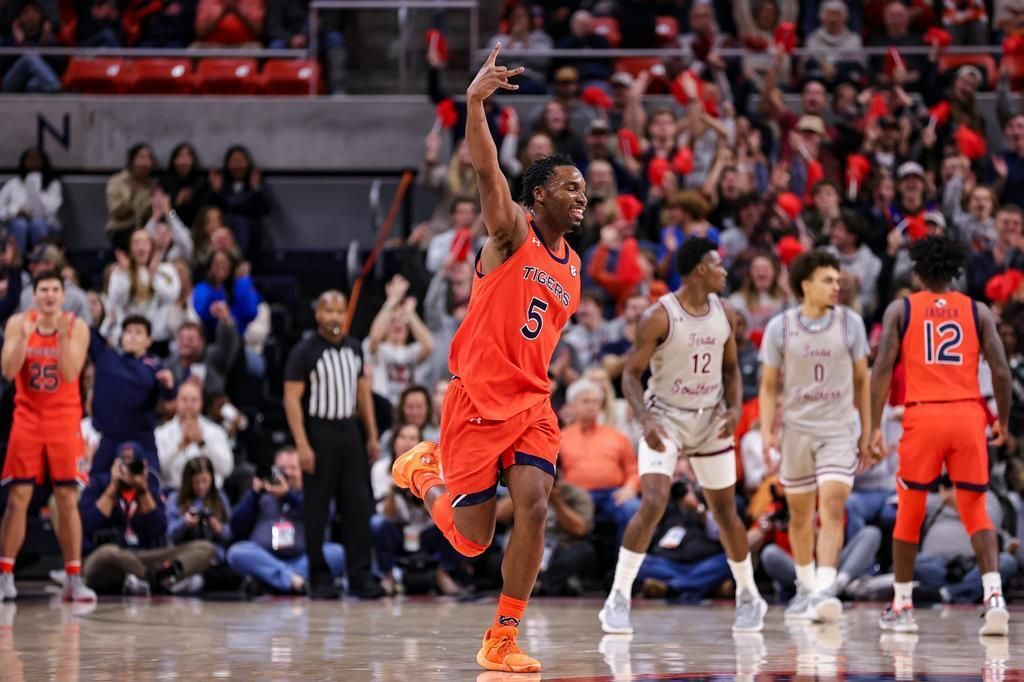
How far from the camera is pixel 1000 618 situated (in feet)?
27.2

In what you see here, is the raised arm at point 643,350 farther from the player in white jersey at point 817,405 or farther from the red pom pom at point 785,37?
the red pom pom at point 785,37

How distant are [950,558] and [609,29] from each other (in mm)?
8426

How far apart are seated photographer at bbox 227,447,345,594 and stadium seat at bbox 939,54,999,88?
884cm

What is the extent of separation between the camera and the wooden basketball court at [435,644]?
665 centimetres

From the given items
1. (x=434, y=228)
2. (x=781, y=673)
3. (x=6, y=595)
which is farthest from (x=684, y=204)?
(x=781, y=673)

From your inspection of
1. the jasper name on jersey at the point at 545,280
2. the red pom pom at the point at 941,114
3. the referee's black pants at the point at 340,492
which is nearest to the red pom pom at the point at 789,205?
the red pom pom at the point at 941,114

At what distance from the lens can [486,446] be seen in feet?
21.9

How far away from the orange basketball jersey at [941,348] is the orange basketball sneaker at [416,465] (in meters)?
2.94

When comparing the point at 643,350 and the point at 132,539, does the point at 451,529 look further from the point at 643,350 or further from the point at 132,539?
the point at 132,539

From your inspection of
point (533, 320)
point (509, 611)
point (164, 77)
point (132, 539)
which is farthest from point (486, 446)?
point (164, 77)

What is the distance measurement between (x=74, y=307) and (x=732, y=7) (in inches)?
336

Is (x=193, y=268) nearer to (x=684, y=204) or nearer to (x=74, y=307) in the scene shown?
(x=74, y=307)

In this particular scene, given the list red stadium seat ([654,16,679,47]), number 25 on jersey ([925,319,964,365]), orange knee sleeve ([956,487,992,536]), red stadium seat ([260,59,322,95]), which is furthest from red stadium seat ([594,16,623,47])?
orange knee sleeve ([956,487,992,536])

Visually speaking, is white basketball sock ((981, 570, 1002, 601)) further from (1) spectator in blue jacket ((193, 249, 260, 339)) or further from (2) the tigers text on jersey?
(1) spectator in blue jacket ((193, 249, 260, 339))
